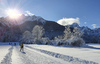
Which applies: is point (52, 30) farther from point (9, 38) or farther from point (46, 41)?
point (46, 41)

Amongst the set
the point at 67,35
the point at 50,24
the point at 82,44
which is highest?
the point at 50,24

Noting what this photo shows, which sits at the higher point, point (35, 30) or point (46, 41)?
point (35, 30)

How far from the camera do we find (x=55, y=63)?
773 centimetres

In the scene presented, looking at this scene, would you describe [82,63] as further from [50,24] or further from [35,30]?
[50,24]

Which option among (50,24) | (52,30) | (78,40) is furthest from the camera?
(50,24)

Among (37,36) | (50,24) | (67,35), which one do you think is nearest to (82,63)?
(67,35)

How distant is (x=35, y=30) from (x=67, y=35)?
2514 centimetres

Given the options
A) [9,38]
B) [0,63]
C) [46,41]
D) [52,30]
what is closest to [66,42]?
[46,41]

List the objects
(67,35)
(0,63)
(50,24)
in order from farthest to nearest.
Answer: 1. (50,24)
2. (67,35)
3. (0,63)

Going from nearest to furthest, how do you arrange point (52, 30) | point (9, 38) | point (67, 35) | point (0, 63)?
point (0, 63), point (67, 35), point (9, 38), point (52, 30)

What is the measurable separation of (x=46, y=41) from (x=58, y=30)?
13001 cm

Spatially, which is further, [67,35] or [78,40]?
[67,35]

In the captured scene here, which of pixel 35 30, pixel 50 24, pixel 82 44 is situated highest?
pixel 50 24

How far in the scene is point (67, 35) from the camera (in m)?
42.2
